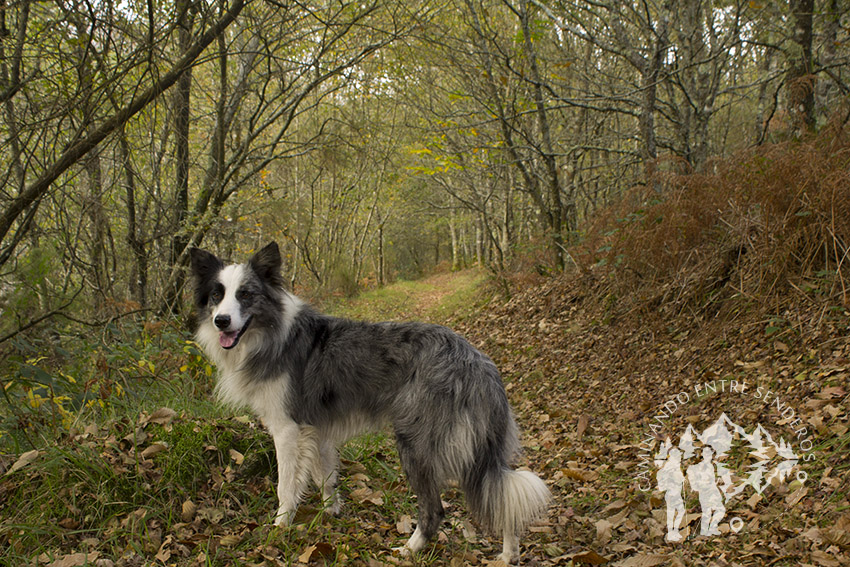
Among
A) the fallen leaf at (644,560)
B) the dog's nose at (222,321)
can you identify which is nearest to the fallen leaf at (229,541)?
the dog's nose at (222,321)

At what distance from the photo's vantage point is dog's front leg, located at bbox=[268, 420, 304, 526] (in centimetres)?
336

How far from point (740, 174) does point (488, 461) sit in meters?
4.70

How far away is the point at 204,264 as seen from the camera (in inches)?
146

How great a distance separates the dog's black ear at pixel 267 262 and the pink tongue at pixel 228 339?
0.50 metres

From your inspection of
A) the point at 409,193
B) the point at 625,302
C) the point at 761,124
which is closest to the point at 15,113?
the point at 625,302

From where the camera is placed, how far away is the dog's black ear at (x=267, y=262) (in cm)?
371

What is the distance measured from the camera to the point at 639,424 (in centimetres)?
469

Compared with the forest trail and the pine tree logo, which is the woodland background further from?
the forest trail

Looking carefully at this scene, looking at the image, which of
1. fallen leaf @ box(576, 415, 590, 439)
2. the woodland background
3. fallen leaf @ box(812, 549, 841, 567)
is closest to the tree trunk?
the woodland background

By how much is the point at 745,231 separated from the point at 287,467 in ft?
16.6

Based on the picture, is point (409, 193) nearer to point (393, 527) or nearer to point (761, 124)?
point (761, 124)

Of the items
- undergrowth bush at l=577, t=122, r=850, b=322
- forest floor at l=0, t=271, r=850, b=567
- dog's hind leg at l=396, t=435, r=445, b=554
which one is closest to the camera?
forest floor at l=0, t=271, r=850, b=567

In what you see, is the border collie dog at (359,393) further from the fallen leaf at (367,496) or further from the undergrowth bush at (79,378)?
the undergrowth bush at (79,378)

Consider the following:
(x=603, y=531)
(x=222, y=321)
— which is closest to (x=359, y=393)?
(x=222, y=321)
